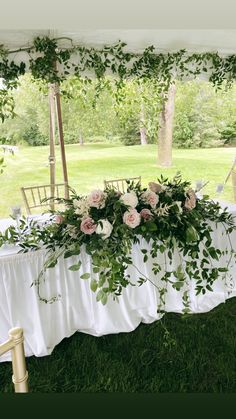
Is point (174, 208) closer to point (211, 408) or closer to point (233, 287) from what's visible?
point (233, 287)

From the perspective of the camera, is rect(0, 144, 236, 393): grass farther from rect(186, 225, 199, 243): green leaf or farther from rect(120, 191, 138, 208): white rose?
rect(120, 191, 138, 208): white rose

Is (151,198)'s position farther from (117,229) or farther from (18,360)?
(18,360)

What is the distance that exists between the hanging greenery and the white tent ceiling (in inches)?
2.1

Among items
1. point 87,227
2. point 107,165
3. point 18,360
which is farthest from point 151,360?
point 107,165

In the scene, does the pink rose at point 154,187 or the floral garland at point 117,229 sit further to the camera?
the pink rose at point 154,187

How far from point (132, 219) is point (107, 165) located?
6.61 metres

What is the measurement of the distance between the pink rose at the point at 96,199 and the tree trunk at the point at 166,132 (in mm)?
5668

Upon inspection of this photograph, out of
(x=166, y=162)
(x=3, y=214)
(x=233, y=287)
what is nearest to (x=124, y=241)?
(x=233, y=287)

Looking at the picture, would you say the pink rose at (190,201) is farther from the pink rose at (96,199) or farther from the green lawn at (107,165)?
the green lawn at (107,165)

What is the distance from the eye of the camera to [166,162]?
8.02 meters

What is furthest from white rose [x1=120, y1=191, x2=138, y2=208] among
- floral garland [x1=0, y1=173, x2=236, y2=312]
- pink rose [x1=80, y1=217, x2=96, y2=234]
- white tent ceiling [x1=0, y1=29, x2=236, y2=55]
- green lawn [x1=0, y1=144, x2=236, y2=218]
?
green lawn [x1=0, y1=144, x2=236, y2=218]

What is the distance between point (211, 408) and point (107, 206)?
137 cm

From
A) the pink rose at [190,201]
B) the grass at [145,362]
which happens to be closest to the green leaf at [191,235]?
the pink rose at [190,201]

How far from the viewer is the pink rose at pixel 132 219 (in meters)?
1.71
